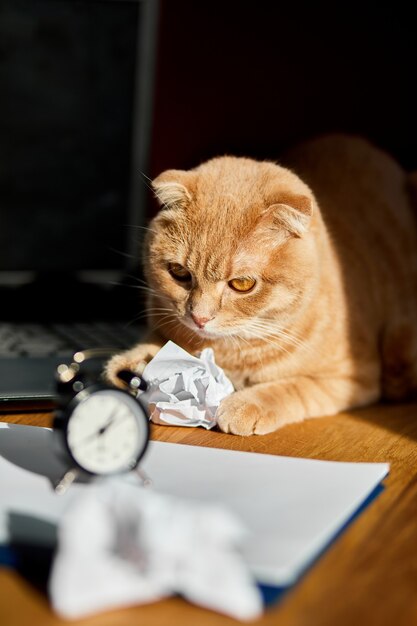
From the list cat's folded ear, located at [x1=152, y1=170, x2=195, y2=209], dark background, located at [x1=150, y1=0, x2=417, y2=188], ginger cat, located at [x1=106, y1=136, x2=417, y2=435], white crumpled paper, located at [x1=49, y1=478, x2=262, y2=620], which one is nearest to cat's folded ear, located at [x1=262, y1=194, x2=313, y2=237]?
ginger cat, located at [x1=106, y1=136, x2=417, y2=435]

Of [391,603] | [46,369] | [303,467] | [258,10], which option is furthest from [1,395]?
[258,10]

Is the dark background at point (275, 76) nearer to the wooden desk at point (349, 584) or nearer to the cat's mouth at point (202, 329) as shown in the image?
the cat's mouth at point (202, 329)

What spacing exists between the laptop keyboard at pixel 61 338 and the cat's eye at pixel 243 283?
296 millimetres

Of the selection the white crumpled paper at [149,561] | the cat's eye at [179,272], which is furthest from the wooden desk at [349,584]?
the cat's eye at [179,272]

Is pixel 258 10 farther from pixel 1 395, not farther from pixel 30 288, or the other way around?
pixel 1 395

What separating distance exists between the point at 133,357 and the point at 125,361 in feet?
0.09

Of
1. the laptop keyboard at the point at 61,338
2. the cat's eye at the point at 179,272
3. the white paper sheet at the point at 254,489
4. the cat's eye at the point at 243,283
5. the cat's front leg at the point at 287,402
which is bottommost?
the laptop keyboard at the point at 61,338

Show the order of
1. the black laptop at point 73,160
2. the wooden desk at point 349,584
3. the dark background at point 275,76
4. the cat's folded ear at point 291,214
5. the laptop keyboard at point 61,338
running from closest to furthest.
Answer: the wooden desk at point 349,584
the cat's folded ear at point 291,214
the laptop keyboard at point 61,338
the black laptop at point 73,160
the dark background at point 275,76

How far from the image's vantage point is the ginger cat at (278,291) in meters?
1.34

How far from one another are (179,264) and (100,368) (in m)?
0.25

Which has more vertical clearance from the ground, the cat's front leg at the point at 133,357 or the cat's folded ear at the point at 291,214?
the cat's folded ear at the point at 291,214

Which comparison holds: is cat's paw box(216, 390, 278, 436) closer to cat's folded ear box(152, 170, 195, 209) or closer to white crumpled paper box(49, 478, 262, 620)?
cat's folded ear box(152, 170, 195, 209)

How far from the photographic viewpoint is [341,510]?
0.94 metres

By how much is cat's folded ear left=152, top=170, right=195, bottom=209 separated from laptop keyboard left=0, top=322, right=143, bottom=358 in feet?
1.01
